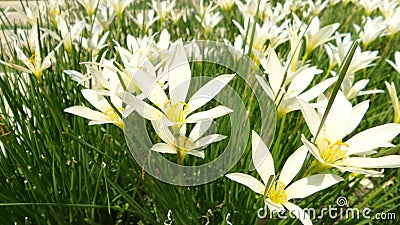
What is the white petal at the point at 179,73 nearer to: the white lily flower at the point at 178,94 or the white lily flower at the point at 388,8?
the white lily flower at the point at 178,94

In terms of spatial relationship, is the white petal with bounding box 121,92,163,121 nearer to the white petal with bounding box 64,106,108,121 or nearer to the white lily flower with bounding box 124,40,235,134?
the white lily flower with bounding box 124,40,235,134

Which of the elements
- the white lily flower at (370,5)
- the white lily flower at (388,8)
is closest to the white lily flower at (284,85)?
the white lily flower at (388,8)

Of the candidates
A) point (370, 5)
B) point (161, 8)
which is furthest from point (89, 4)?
point (370, 5)

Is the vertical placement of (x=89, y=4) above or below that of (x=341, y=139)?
above

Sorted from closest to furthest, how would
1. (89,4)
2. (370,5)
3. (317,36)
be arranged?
(317,36)
(89,4)
(370,5)

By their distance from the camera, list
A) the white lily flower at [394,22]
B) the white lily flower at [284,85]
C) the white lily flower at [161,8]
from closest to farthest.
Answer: the white lily flower at [284,85] < the white lily flower at [394,22] < the white lily flower at [161,8]

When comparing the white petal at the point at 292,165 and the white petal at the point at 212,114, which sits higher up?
the white petal at the point at 212,114

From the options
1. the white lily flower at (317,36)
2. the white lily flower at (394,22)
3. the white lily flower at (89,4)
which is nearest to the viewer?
the white lily flower at (317,36)

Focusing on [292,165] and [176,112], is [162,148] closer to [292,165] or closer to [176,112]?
[176,112]
